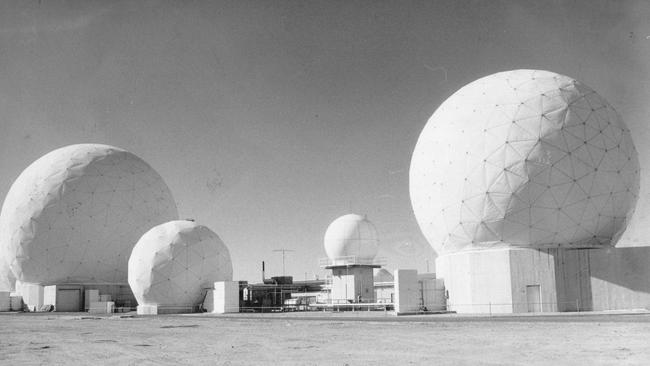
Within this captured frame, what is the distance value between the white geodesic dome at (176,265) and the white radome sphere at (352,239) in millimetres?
10676

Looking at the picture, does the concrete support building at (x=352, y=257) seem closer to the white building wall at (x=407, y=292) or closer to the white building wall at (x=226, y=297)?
the white building wall at (x=226, y=297)

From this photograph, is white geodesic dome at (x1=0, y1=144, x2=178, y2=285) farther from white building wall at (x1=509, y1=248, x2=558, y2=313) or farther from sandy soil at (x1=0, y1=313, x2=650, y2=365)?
white building wall at (x1=509, y1=248, x2=558, y2=313)

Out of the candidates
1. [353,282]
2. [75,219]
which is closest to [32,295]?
[75,219]

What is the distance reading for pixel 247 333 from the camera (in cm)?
1894

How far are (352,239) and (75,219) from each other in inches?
860

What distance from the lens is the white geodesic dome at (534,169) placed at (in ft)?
93.4

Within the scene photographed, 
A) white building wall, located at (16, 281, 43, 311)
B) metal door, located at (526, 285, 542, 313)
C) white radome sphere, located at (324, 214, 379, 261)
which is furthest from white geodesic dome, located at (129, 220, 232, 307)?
metal door, located at (526, 285, 542, 313)

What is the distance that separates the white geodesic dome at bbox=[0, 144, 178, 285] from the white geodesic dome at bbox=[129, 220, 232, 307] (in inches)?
389

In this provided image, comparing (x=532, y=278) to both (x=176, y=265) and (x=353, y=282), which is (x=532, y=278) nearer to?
(x=353, y=282)

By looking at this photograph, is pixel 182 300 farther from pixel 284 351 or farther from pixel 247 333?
pixel 284 351

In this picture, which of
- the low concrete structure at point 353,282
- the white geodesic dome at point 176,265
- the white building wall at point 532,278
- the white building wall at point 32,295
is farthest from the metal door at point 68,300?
the white building wall at point 532,278

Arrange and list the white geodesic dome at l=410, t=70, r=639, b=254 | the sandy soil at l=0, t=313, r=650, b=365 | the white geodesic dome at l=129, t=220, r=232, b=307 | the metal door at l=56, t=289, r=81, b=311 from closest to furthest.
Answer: the sandy soil at l=0, t=313, r=650, b=365 → the white geodesic dome at l=410, t=70, r=639, b=254 → the white geodesic dome at l=129, t=220, r=232, b=307 → the metal door at l=56, t=289, r=81, b=311

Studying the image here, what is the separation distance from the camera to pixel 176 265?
3884cm

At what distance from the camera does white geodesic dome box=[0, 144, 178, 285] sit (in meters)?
48.4
